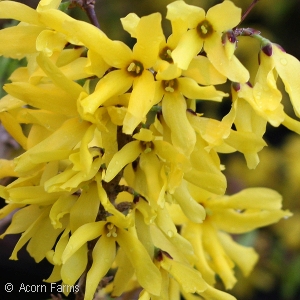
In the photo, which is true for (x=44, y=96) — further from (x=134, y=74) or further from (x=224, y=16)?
(x=224, y=16)

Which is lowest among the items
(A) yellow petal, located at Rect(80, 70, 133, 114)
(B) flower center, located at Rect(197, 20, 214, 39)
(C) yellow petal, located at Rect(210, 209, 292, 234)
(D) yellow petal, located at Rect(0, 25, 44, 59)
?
(C) yellow petal, located at Rect(210, 209, 292, 234)

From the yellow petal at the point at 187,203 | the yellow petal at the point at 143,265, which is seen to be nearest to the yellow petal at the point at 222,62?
the yellow petal at the point at 187,203

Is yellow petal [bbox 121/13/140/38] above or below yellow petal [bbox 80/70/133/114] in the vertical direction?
above

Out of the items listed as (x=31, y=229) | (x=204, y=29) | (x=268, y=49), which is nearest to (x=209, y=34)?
(x=204, y=29)

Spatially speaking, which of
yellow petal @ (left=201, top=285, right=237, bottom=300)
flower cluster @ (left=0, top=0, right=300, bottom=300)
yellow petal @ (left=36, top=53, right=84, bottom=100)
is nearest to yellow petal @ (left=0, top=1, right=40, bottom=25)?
flower cluster @ (left=0, top=0, right=300, bottom=300)

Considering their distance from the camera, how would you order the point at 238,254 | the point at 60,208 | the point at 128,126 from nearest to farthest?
the point at 128,126
the point at 60,208
the point at 238,254

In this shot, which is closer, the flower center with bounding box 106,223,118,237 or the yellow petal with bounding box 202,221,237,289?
the flower center with bounding box 106,223,118,237

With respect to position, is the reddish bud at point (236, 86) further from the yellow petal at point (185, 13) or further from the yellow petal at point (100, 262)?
the yellow petal at point (100, 262)

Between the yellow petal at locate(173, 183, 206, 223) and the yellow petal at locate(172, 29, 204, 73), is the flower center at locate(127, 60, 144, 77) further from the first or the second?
the yellow petal at locate(173, 183, 206, 223)
